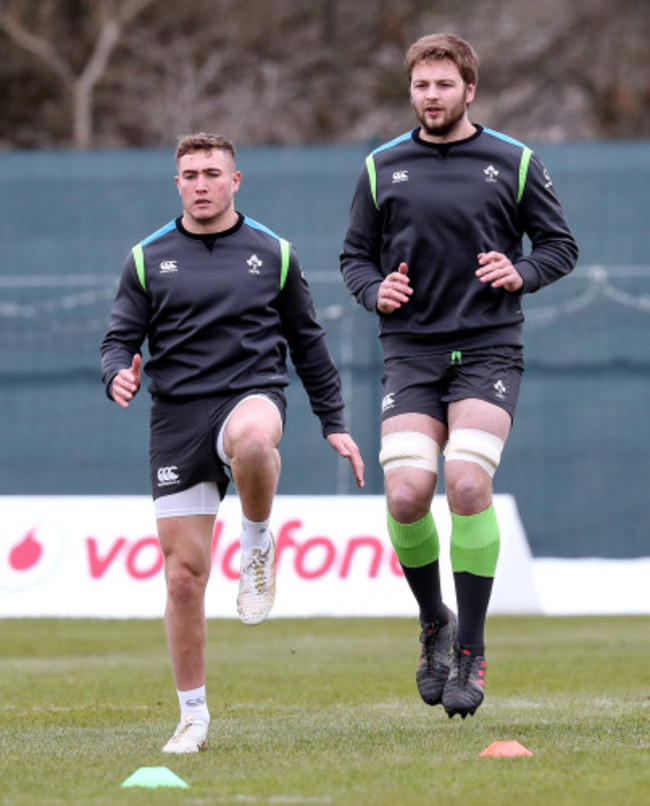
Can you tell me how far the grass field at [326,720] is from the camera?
19.0 ft

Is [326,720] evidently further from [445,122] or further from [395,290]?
[445,122]

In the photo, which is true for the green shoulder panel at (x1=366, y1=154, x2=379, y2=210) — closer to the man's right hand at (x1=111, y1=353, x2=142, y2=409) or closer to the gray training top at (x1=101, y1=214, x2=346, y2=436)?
the gray training top at (x1=101, y1=214, x2=346, y2=436)

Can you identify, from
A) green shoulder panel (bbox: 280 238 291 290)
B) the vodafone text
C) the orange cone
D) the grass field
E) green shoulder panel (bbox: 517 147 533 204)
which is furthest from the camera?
the vodafone text

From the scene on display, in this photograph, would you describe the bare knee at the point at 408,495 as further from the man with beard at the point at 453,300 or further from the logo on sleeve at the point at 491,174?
the logo on sleeve at the point at 491,174

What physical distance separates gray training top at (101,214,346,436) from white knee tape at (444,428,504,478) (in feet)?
2.29

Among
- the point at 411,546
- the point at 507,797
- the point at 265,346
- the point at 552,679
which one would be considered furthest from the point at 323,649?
the point at 507,797

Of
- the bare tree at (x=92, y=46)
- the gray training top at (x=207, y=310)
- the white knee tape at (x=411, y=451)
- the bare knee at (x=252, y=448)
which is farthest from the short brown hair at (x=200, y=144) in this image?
the bare tree at (x=92, y=46)

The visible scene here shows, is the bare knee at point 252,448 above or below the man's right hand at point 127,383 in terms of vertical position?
below

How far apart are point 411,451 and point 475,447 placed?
9.8 inches

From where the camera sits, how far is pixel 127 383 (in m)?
6.73

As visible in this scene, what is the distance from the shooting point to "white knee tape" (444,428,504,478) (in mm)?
7234

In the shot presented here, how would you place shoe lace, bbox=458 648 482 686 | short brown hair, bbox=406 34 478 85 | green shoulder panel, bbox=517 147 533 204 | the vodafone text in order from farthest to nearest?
the vodafone text
green shoulder panel, bbox=517 147 533 204
short brown hair, bbox=406 34 478 85
shoe lace, bbox=458 648 482 686

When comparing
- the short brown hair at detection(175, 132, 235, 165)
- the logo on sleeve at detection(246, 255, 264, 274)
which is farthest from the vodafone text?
the short brown hair at detection(175, 132, 235, 165)

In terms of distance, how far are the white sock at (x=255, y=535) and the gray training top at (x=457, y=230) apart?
909 mm
